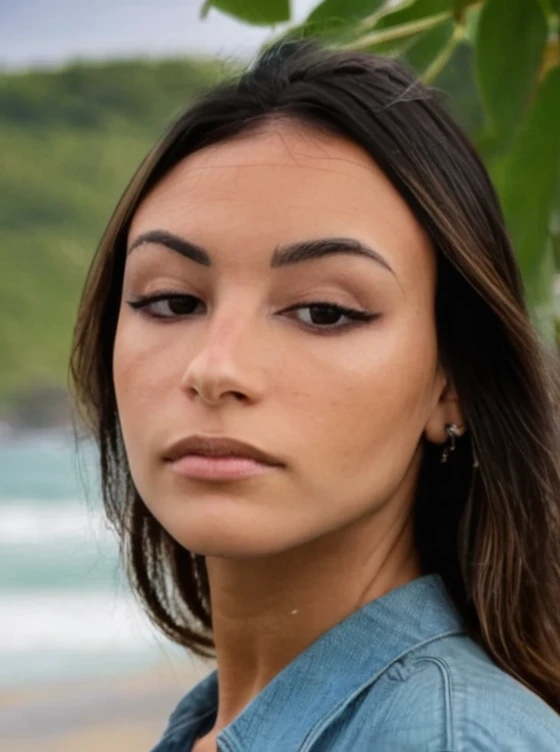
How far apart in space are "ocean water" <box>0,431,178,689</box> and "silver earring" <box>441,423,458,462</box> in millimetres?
7581

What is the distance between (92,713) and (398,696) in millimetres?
11538

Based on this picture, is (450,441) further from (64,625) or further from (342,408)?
(64,625)

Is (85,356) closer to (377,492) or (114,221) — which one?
(114,221)

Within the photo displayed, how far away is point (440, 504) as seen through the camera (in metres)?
2.24

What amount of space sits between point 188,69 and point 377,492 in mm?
55479

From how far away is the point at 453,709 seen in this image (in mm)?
1722

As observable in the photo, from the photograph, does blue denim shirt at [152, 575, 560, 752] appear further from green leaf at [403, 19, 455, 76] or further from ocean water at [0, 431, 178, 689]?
ocean water at [0, 431, 178, 689]

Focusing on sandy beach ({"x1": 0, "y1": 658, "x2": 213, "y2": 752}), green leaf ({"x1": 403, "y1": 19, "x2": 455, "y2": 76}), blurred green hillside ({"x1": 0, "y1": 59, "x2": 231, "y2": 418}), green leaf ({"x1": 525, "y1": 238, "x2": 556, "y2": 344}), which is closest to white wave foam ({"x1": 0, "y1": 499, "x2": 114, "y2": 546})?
sandy beach ({"x1": 0, "y1": 658, "x2": 213, "y2": 752})

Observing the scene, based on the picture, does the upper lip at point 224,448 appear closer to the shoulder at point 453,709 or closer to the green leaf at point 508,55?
the shoulder at point 453,709

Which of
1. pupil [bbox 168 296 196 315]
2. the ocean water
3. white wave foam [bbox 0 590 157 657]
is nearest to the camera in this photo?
pupil [bbox 168 296 196 315]

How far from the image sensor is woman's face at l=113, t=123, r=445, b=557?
188cm

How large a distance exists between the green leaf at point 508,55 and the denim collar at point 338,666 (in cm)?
72

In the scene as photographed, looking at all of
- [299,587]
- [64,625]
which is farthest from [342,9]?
[64,625]

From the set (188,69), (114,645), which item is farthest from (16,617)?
(188,69)
